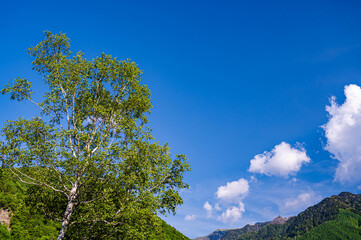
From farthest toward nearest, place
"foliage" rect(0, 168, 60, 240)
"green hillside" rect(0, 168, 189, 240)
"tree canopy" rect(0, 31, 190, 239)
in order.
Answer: "foliage" rect(0, 168, 60, 240) → "green hillside" rect(0, 168, 189, 240) → "tree canopy" rect(0, 31, 190, 239)

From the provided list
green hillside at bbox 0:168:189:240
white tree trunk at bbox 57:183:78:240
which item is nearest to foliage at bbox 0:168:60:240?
green hillside at bbox 0:168:189:240

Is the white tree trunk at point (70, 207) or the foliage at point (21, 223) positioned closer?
the white tree trunk at point (70, 207)

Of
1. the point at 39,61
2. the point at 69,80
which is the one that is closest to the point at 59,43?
the point at 39,61

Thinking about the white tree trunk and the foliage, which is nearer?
the white tree trunk

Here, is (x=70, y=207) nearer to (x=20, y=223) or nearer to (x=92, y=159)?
(x=92, y=159)

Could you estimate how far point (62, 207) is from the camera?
20609 millimetres

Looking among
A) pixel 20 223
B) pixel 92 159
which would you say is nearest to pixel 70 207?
Result: pixel 92 159

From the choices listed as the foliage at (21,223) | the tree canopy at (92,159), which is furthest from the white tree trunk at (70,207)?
the foliage at (21,223)

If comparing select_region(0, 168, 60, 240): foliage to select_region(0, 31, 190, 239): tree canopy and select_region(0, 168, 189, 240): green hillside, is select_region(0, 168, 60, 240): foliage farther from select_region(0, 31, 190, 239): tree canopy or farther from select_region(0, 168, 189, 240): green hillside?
select_region(0, 31, 190, 239): tree canopy

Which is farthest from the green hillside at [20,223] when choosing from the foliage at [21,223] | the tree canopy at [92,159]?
the tree canopy at [92,159]

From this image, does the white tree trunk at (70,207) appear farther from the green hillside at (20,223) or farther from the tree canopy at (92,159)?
the green hillside at (20,223)

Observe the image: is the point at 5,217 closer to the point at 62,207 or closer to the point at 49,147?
the point at 62,207

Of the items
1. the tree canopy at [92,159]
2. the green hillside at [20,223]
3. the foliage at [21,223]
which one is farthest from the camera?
the foliage at [21,223]

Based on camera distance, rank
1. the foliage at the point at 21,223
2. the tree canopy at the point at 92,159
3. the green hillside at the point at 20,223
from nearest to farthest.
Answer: the tree canopy at the point at 92,159 → the green hillside at the point at 20,223 → the foliage at the point at 21,223
